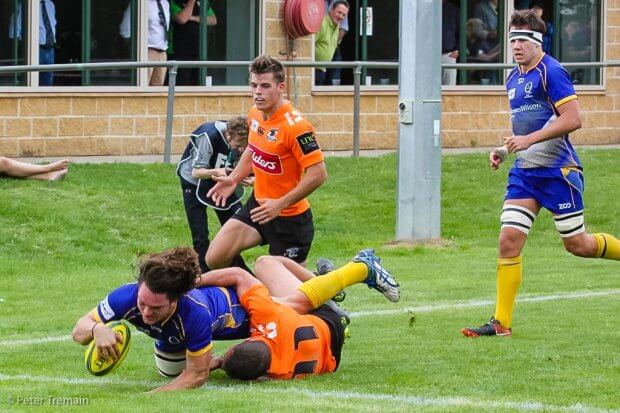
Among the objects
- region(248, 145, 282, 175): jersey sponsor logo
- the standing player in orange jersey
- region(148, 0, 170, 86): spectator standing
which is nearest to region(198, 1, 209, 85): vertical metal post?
region(148, 0, 170, 86): spectator standing

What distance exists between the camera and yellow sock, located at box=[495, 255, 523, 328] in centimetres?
1040

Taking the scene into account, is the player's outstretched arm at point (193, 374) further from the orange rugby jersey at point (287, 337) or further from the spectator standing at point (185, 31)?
the spectator standing at point (185, 31)

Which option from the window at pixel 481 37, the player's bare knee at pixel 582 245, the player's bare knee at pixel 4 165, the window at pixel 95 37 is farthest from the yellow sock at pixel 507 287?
the window at pixel 481 37

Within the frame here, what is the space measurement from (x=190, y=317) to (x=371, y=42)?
53.4 feet

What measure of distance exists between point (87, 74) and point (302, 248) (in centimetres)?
1081

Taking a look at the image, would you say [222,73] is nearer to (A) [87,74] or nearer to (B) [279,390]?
(A) [87,74]

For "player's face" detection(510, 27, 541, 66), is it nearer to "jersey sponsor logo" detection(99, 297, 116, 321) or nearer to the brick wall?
"jersey sponsor logo" detection(99, 297, 116, 321)

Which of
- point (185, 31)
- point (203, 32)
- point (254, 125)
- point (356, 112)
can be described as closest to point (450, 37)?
point (356, 112)

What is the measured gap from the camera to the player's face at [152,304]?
821 centimetres

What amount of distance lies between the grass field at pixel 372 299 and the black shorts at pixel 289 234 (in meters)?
0.71

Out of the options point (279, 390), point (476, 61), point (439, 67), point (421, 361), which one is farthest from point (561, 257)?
point (476, 61)

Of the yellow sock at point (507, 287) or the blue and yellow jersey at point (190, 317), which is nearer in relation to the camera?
the blue and yellow jersey at point (190, 317)

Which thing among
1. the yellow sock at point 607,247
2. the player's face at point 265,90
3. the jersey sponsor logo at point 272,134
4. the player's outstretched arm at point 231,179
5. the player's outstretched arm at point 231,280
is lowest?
the player's outstretched arm at point 231,280

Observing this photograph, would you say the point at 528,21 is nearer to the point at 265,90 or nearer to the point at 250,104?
the point at 265,90
